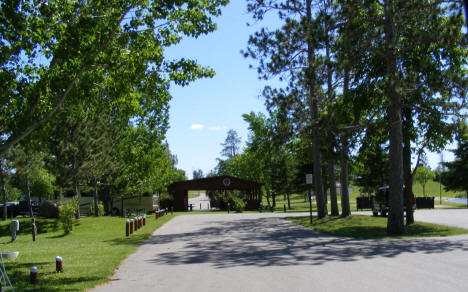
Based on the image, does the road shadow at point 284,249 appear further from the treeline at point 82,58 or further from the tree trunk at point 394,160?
the treeline at point 82,58

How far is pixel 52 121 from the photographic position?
13492 millimetres

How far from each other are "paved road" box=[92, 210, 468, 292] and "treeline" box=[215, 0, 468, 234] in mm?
4907

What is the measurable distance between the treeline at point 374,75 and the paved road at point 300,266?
4.91 m

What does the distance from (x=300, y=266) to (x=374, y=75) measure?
1305 cm

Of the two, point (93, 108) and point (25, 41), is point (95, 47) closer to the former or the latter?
point (25, 41)

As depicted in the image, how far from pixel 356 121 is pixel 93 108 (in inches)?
488

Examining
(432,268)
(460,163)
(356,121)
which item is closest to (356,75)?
(356,121)

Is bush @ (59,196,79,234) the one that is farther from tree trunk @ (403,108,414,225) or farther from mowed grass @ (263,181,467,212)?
mowed grass @ (263,181,467,212)

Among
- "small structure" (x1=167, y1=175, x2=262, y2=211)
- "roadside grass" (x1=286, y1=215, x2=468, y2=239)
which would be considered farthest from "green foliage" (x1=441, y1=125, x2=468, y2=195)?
"roadside grass" (x1=286, y1=215, x2=468, y2=239)

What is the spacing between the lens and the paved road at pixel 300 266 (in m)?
7.87

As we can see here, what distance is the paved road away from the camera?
7.87 metres

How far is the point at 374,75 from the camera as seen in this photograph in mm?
20484

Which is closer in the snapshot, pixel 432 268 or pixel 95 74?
pixel 432 268

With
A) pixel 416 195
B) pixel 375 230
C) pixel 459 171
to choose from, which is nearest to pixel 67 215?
pixel 375 230
